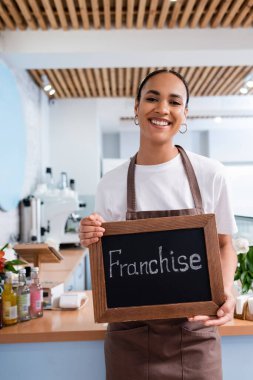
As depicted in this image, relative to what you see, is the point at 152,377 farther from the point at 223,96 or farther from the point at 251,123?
the point at 251,123

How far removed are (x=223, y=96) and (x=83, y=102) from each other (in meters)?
2.24

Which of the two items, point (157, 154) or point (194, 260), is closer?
point (194, 260)

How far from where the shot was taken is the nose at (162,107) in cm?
127

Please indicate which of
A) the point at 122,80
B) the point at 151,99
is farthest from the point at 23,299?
the point at 122,80

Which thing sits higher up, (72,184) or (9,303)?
(72,184)

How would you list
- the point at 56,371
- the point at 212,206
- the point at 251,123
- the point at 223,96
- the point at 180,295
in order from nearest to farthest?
the point at 180,295
the point at 212,206
the point at 56,371
the point at 223,96
the point at 251,123

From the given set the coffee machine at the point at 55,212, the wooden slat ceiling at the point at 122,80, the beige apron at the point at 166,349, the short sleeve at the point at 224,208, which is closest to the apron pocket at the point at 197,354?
the beige apron at the point at 166,349

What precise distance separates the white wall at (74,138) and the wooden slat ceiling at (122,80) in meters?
0.19

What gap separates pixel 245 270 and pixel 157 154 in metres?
0.78

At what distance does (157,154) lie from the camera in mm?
1371

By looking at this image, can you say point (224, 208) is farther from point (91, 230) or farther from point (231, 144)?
point (231, 144)

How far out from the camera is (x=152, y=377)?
1257 millimetres

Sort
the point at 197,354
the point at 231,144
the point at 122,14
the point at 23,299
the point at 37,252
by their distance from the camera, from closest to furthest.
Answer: the point at 197,354 → the point at 23,299 → the point at 37,252 → the point at 122,14 → the point at 231,144

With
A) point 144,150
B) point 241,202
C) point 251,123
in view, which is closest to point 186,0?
point 241,202
